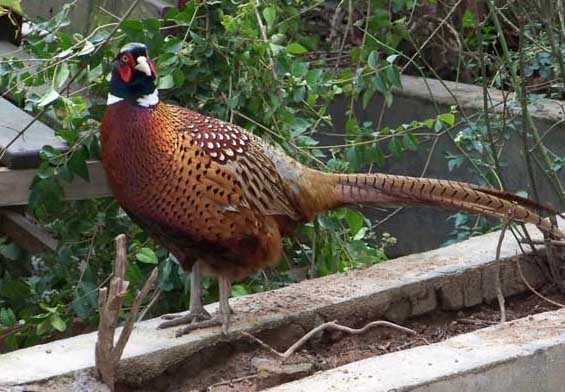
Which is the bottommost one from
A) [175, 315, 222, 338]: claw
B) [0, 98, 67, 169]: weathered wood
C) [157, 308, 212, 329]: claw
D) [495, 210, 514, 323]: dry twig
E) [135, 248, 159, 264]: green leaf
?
[135, 248, 159, 264]: green leaf

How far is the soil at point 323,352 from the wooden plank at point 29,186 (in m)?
1.45

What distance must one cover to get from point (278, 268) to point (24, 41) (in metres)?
1.75

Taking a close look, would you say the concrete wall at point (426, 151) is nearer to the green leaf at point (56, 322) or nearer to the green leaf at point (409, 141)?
the green leaf at point (409, 141)

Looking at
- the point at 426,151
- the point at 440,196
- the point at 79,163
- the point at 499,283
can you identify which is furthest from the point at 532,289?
the point at 426,151

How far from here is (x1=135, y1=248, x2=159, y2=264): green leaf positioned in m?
5.02

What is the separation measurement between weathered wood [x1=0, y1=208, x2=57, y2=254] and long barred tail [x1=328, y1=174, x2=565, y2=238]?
1935 millimetres

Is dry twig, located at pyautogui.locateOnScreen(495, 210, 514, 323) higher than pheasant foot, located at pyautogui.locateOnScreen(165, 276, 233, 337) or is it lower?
higher

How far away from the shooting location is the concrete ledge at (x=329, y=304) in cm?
376

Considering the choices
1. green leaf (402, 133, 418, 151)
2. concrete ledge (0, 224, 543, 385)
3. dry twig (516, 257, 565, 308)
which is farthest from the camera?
green leaf (402, 133, 418, 151)

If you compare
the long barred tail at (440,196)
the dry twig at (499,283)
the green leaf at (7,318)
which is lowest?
the green leaf at (7,318)

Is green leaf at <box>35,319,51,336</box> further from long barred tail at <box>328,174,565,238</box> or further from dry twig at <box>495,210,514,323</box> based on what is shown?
dry twig at <box>495,210,514,323</box>

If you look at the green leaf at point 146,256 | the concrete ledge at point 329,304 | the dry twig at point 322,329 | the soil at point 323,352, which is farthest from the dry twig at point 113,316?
the green leaf at point 146,256

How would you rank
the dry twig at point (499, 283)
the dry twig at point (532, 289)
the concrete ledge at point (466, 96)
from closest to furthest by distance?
the dry twig at point (499, 283)
the dry twig at point (532, 289)
the concrete ledge at point (466, 96)


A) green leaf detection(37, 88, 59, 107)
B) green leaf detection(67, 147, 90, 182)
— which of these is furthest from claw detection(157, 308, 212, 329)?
green leaf detection(67, 147, 90, 182)
